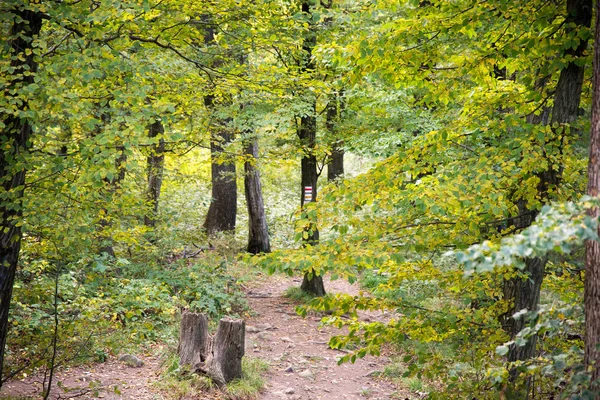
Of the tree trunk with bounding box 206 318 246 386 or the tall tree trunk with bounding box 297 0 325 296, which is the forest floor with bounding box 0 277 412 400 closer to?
the tree trunk with bounding box 206 318 246 386

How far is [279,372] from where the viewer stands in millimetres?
9055

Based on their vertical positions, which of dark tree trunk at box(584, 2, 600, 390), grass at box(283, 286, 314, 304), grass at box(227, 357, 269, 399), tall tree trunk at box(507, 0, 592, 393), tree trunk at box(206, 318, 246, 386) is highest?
tall tree trunk at box(507, 0, 592, 393)

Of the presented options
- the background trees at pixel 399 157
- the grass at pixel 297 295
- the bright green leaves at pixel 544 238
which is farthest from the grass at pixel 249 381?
the bright green leaves at pixel 544 238

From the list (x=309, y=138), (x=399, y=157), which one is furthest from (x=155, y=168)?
(x=399, y=157)

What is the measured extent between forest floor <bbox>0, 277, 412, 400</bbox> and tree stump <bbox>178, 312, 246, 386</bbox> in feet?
1.58

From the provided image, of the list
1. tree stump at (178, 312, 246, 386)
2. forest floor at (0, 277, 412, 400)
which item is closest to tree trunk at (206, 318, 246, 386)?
tree stump at (178, 312, 246, 386)

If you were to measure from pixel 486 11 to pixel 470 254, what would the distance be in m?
3.47

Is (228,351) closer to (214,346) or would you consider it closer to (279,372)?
(214,346)

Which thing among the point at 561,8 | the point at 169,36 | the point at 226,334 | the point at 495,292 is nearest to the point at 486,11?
the point at 561,8

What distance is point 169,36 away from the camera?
6.75 meters

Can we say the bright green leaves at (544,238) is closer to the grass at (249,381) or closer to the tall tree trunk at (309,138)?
the grass at (249,381)

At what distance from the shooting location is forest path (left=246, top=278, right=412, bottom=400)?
862 cm

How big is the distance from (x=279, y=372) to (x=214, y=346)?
155 centimetres

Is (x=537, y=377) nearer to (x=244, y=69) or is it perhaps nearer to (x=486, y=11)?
(x=486, y=11)
